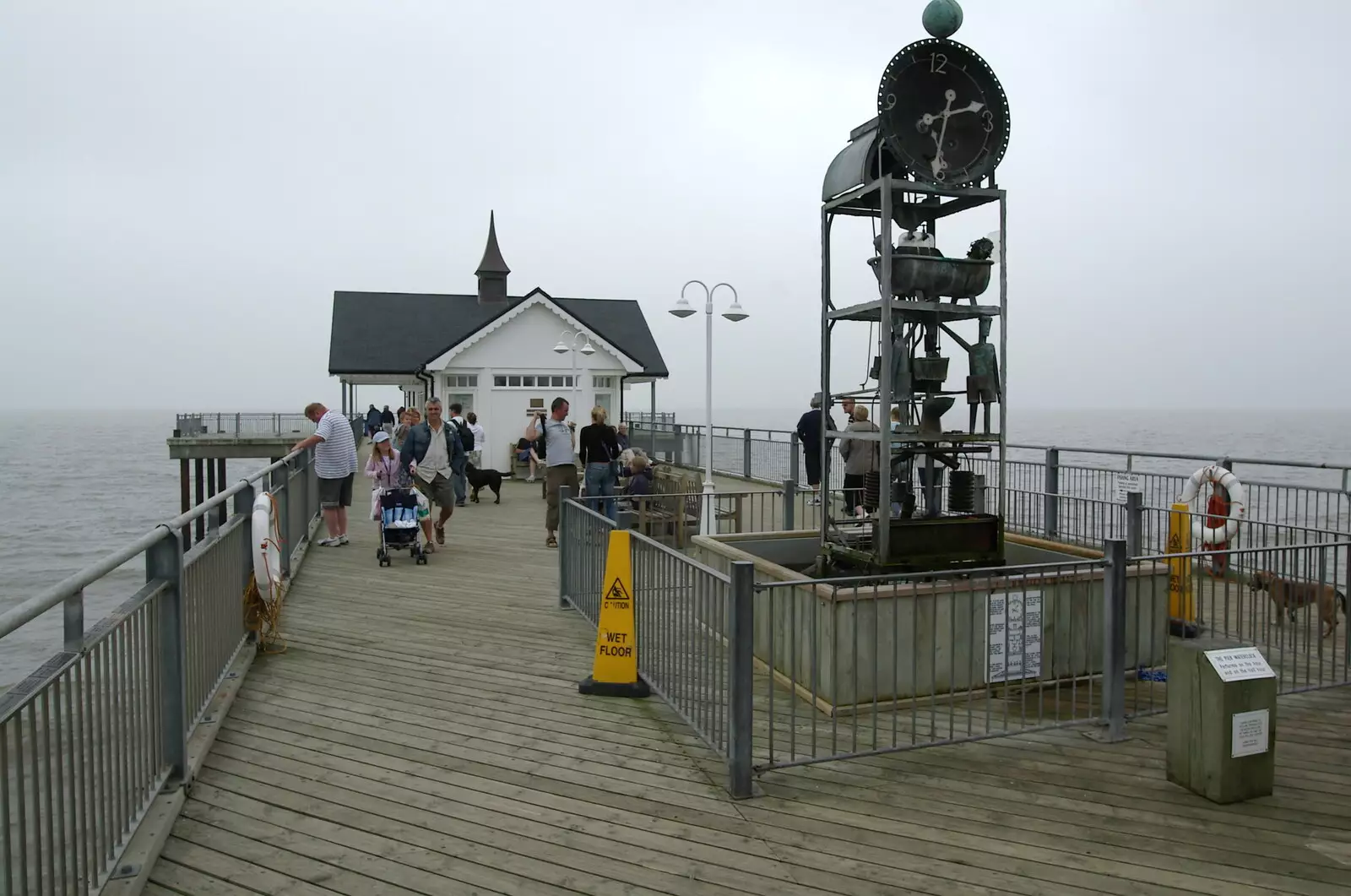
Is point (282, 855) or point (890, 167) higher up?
point (890, 167)

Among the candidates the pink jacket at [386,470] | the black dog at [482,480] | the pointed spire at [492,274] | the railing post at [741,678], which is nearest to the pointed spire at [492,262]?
the pointed spire at [492,274]

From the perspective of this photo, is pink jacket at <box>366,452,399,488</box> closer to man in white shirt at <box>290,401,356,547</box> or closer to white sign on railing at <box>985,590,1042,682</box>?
man in white shirt at <box>290,401,356,547</box>

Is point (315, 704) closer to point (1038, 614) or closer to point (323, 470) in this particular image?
point (1038, 614)

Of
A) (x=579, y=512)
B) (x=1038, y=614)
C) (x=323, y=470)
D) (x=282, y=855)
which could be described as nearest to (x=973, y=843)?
(x=1038, y=614)

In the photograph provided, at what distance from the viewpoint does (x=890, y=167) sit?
7613 millimetres

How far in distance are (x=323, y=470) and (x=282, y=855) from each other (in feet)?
28.4

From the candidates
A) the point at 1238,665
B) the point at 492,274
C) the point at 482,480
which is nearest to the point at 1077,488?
the point at 1238,665

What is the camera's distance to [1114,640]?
5.64 metres

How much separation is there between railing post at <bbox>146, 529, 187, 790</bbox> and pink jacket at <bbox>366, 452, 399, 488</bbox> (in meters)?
7.01

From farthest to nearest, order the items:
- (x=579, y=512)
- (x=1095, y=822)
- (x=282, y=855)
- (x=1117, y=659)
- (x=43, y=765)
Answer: (x=579, y=512)
(x=1117, y=659)
(x=1095, y=822)
(x=282, y=855)
(x=43, y=765)

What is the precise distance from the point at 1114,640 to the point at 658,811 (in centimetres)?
279

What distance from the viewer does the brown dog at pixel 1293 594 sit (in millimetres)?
6656

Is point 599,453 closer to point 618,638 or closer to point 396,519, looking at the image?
point 396,519

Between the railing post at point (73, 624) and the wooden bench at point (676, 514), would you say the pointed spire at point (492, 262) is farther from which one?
the railing post at point (73, 624)
